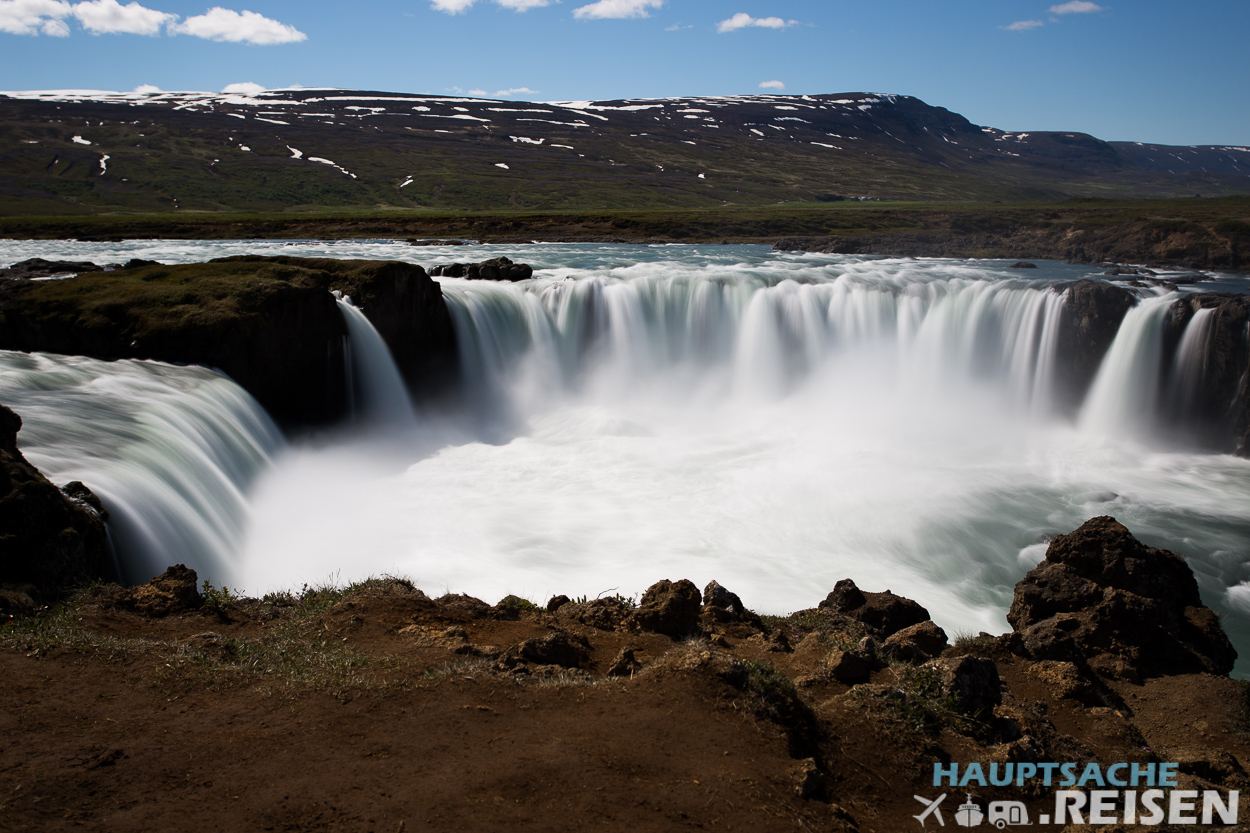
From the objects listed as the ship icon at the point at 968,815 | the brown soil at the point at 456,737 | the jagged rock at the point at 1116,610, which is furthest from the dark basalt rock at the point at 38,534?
the jagged rock at the point at 1116,610

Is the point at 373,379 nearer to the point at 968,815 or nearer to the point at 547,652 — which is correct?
the point at 547,652

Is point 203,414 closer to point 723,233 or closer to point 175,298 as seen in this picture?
point 175,298

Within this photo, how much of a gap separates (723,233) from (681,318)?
3670 cm

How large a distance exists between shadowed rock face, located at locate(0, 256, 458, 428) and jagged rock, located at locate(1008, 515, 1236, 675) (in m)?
18.9

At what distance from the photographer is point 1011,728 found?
6617 millimetres

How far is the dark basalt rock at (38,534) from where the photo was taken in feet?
28.5

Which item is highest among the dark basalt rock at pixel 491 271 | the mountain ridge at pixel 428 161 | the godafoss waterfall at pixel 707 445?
the mountain ridge at pixel 428 161

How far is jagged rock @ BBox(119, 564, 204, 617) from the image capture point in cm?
865

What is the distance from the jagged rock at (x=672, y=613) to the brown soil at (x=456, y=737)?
2.24 feet

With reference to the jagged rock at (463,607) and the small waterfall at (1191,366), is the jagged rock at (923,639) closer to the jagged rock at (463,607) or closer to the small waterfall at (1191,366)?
the jagged rock at (463,607)

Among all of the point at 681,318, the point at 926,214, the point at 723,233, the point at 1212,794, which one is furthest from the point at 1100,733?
the point at 926,214

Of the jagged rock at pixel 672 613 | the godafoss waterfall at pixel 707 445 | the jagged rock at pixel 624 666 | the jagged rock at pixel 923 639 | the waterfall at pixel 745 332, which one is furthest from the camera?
the waterfall at pixel 745 332

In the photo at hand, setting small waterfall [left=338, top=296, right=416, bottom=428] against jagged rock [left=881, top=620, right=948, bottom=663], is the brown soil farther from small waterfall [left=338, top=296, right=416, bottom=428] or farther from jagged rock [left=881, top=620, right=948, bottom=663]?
small waterfall [left=338, top=296, right=416, bottom=428]

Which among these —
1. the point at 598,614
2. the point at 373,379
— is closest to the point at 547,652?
the point at 598,614
